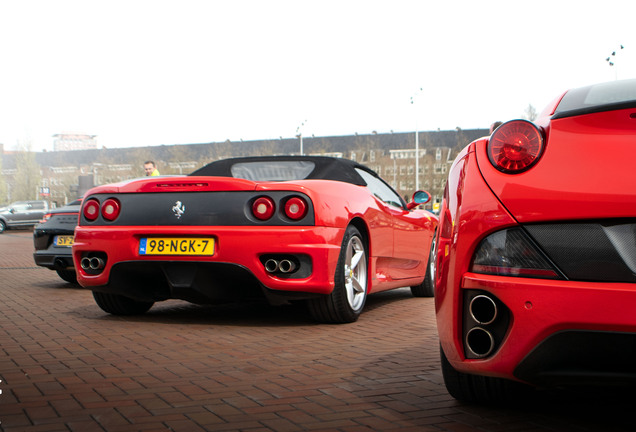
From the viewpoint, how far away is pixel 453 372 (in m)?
3.06

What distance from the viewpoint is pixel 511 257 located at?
2541mm

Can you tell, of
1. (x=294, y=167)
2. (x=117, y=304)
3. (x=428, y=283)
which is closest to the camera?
(x=117, y=304)

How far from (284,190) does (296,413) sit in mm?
2276

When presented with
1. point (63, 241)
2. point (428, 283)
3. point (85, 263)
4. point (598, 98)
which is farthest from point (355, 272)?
point (63, 241)

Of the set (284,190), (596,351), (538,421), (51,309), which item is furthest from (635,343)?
(51,309)

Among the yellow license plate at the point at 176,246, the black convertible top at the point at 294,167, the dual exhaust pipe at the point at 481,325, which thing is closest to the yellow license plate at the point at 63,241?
the black convertible top at the point at 294,167

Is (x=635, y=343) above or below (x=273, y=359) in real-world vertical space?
above

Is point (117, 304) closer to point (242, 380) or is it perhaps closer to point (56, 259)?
point (242, 380)

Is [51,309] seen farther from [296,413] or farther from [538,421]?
[538,421]

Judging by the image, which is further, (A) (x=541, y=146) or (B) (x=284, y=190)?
(B) (x=284, y=190)

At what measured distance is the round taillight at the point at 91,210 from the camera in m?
5.49

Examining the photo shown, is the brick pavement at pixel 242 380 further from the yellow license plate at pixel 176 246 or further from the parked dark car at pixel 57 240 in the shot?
the parked dark car at pixel 57 240

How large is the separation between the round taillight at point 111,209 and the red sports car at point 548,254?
3236 millimetres

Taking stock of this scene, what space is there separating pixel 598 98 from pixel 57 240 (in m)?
7.10
